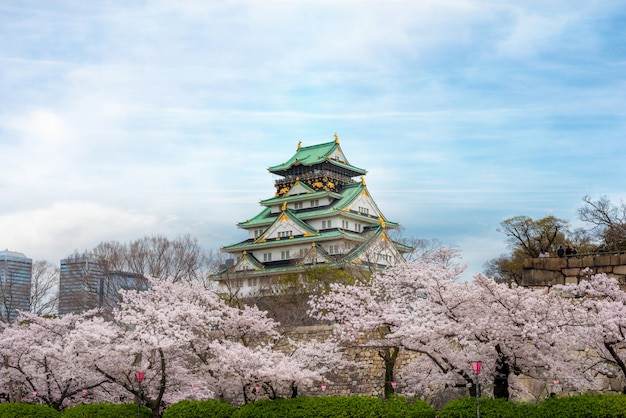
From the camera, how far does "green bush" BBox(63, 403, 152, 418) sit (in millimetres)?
21828

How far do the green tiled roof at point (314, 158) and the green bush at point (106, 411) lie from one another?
4213cm

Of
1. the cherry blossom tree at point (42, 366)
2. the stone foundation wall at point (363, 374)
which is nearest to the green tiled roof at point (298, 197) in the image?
the stone foundation wall at point (363, 374)

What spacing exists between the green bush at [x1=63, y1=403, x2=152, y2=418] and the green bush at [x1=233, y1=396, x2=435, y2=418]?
3.47 m

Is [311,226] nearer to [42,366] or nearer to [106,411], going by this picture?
[42,366]

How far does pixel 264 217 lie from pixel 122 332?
135 feet

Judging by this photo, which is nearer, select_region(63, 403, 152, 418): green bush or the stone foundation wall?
select_region(63, 403, 152, 418): green bush

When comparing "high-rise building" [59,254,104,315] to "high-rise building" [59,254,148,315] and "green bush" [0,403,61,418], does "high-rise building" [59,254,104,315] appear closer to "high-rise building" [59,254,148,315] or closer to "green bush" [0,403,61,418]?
"high-rise building" [59,254,148,315]

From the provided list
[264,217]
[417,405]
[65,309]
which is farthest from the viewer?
[264,217]

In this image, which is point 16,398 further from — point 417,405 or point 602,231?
point 602,231

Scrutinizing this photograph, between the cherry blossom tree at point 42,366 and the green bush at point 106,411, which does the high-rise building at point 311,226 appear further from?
the green bush at point 106,411

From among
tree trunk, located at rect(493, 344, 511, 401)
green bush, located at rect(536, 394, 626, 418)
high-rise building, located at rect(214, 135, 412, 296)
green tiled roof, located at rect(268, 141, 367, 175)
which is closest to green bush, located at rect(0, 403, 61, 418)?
tree trunk, located at rect(493, 344, 511, 401)

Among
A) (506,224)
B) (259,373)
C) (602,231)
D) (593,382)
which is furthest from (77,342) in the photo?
(506,224)

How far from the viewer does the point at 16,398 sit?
27750 millimetres

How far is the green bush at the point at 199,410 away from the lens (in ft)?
69.0
